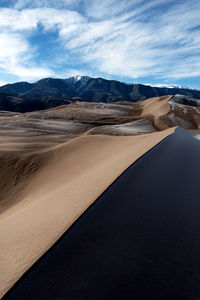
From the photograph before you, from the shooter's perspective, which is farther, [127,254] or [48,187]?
[48,187]

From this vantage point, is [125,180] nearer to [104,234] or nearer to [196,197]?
[196,197]

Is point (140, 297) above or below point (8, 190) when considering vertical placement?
above

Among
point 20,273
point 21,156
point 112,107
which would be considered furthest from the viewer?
point 112,107

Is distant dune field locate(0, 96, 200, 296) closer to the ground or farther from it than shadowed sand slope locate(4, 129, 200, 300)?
closer to the ground

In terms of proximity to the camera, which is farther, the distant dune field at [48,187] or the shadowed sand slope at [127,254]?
the distant dune field at [48,187]

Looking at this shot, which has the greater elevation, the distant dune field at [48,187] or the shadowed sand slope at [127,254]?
the shadowed sand slope at [127,254]

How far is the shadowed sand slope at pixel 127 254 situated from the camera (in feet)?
7.00

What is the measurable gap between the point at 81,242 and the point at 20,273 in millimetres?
805

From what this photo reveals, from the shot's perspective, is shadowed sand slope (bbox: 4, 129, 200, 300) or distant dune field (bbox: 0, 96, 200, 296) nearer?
shadowed sand slope (bbox: 4, 129, 200, 300)

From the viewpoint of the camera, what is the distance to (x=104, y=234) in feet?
9.99

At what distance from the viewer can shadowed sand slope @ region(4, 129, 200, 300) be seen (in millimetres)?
2133

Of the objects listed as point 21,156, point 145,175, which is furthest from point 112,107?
point 145,175

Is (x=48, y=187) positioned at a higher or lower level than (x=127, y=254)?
lower

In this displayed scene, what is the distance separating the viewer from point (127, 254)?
264 cm
